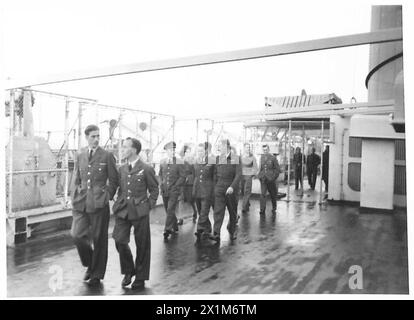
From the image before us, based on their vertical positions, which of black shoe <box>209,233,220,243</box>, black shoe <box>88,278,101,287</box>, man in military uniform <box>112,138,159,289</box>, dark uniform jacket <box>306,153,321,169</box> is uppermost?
dark uniform jacket <box>306,153,321,169</box>

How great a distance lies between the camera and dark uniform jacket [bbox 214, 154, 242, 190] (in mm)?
5875

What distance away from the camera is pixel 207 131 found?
28.8 ft

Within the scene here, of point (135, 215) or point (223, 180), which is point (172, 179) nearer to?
point (223, 180)

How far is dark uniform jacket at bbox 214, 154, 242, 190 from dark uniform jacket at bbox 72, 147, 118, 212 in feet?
6.67

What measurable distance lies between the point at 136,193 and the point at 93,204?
0.48 meters

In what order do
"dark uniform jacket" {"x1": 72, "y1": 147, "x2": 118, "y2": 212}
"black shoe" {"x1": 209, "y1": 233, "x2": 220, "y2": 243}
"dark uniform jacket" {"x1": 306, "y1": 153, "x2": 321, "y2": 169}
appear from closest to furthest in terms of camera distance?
"dark uniform jacket" {"x1": 72, "y1": 147, "x2": 118, "y2": 212}, "black shoe" {"x1": 209, "y1": 233, "x2": 220, "y2": 243}, "dark uniform jacket" {"x1": 306, "y1": 153, "x2": 321, "y2": 169}

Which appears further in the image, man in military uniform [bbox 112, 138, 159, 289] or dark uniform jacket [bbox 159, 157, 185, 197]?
dark uniform jacket [bbox 159, 157, 185, 197]

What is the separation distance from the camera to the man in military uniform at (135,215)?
4.03 metres

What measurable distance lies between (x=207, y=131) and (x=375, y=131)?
3.71 metres

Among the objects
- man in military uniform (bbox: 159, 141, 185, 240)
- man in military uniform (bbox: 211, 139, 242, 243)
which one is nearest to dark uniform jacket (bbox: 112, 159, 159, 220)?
man in military uniform (bbox: 211, 139, 242, 243)

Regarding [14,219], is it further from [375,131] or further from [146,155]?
[375,131]

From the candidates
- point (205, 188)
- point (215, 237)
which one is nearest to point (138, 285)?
point (215, 237)

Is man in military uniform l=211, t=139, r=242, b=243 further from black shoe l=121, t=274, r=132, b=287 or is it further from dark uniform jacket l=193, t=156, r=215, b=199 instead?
black shoe l=121, t=274, r=132, b=287
